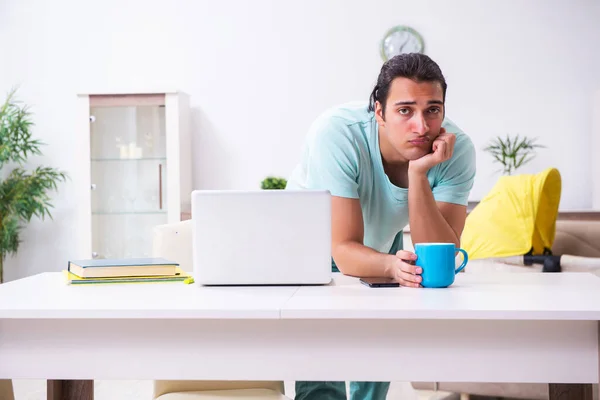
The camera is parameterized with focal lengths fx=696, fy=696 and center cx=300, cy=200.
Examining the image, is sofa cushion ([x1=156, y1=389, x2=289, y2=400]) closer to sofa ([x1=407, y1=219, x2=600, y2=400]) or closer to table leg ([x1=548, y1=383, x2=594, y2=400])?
table leg ([x1=548, y1=383, x2=594, y2=400])

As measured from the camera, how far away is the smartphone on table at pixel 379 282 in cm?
157

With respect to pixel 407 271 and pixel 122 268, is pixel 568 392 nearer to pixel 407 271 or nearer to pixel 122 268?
pixel 407 271

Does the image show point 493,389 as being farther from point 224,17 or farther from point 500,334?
point 224,17

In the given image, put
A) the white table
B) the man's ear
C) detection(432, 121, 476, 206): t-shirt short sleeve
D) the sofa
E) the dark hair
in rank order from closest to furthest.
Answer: the white table → the dark hair → the man's ear → detection(432, 121, 476, 206): t-shirt short sleeve → the sofa

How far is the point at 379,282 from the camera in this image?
5.23ft

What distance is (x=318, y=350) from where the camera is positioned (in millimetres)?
1297

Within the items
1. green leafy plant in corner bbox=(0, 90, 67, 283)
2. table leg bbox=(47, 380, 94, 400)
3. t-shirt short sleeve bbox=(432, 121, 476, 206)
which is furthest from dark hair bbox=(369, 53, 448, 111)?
green leafy plant in corner bbox=(0, 90, 67, 283)

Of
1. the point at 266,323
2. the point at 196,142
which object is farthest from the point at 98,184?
the point at 266,323

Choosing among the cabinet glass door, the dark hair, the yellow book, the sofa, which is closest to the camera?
the yellow book

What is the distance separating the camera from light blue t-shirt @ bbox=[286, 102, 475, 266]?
6.50 ft

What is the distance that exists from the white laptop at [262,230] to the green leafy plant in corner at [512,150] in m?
3.35

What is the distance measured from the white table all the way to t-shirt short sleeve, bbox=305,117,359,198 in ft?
1.96

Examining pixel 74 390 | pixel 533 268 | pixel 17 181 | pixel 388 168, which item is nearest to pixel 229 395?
pixel 74 390

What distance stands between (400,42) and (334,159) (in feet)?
10.1
